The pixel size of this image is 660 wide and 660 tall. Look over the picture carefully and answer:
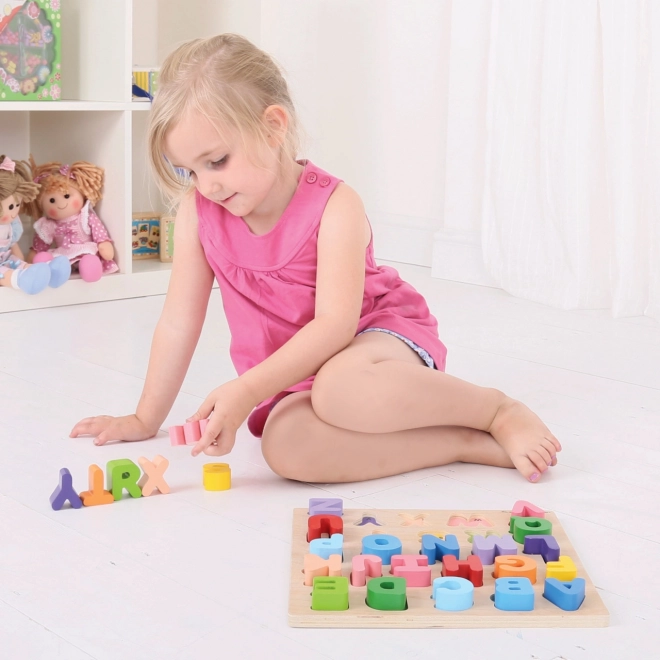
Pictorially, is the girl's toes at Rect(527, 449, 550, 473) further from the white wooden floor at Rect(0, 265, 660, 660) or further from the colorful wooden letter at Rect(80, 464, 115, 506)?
the colorful wooden letter at Rect(80, 464, 115, 506)

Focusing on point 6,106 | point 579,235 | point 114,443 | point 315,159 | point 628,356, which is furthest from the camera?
Result: point 315,159

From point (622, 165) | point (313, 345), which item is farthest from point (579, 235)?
point (313, 345)

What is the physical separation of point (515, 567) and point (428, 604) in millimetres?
89

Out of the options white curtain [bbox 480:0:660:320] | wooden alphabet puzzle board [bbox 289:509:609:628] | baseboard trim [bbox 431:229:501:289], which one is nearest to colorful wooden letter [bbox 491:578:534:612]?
wooden alphabet puzzle board [bbox 289:509:609:628]

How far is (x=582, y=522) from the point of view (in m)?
0.97

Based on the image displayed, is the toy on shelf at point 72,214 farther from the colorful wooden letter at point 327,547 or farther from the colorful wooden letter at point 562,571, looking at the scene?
the colorful wooden letter at point 562,571

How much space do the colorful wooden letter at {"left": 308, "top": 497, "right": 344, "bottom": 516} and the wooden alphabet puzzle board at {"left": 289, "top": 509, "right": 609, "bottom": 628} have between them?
17 mm

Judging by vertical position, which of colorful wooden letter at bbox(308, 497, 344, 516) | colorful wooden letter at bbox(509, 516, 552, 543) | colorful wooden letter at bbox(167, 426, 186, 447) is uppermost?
colorful wooden letter at bbox(167, 426, 186, 447)

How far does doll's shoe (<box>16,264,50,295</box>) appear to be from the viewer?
1.82 m

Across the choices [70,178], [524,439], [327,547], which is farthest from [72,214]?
[327,547]

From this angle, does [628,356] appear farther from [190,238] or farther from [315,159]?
[315,159]

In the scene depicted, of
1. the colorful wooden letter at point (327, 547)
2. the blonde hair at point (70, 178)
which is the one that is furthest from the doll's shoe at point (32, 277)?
the colorful wooden letter at point (327, 547)

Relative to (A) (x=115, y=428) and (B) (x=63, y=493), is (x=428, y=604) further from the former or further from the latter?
(A) (x=115, y=428)

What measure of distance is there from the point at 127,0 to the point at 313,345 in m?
1.11
